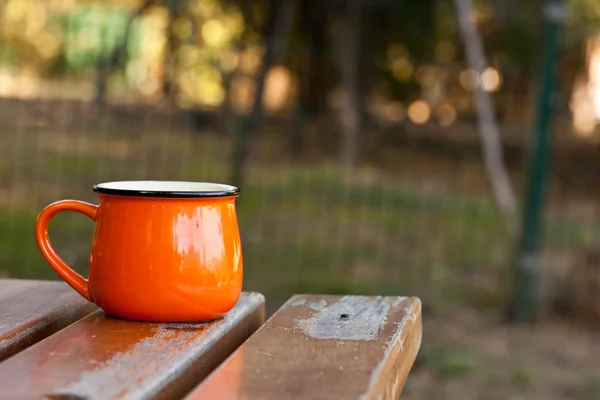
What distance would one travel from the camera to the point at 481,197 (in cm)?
450

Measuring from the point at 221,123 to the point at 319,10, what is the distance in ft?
A: 2.75

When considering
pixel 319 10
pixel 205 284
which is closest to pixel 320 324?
pixel 205 284

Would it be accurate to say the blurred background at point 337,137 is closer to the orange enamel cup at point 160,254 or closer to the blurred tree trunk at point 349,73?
the blurred tree trunk at point 349,73

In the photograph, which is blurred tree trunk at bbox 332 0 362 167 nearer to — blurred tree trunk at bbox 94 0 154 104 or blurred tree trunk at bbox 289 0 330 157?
blurred tree trunk at bbox 289 0 330 157

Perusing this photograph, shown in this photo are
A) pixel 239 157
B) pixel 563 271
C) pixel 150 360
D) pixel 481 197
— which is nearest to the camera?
pixel 150 360

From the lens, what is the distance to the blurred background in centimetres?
350

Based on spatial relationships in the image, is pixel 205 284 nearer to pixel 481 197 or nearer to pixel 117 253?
pixel 117 253

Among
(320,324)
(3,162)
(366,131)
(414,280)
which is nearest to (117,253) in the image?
(320,324)

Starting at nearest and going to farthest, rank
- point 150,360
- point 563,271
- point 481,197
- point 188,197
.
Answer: point 150,360
point 188,197
point 563,271
point 481,197

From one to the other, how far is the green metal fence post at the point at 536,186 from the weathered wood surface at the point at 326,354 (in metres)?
2.45

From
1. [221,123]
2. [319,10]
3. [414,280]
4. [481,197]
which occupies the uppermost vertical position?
[319,10]

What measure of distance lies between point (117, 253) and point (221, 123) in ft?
10.0

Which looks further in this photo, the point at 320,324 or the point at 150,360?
the point at 320,324

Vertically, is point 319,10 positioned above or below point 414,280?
above
